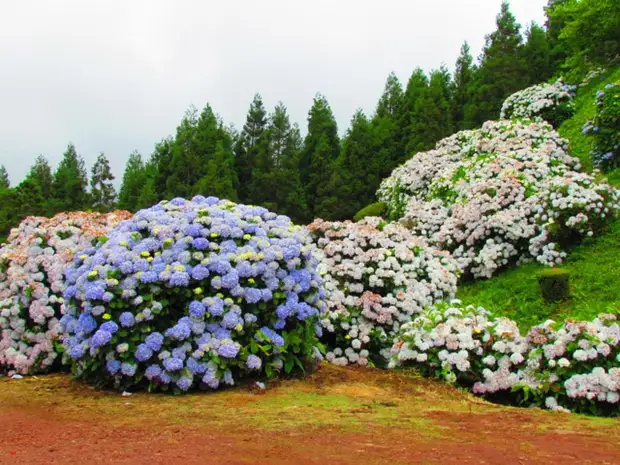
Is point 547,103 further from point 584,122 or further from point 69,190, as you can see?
point 69,190

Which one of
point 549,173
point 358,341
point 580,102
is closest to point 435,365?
point 358,341

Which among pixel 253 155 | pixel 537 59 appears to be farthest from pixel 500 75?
pixel 253 155

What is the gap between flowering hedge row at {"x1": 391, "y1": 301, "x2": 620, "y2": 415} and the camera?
4.79m

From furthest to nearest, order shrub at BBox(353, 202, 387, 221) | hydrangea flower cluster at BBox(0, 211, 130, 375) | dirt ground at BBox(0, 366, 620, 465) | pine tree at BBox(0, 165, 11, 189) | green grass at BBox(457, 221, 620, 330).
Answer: pine tree at BBox(0, 165, 11, 189)
shrub at BBox(353, 202, 387, 221)
green grass at BBox(457, 221, 620, 330)
hydrangea flower cluster at BBox(0, 211, 130, 375)
dirt ground at BBox(0, 366, 620, 465)

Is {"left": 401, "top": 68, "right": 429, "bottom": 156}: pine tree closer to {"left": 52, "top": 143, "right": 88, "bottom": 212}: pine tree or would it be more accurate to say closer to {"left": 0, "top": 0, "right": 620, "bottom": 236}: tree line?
{"left": 0, "top": 0, "right": 620, "bottom": 236}: tree line

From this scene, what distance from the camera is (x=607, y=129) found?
39.4 feet

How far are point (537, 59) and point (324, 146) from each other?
10.2 meters

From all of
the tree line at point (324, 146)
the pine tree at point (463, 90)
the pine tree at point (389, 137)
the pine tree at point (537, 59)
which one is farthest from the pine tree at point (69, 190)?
the pine tree at point (537, 59)

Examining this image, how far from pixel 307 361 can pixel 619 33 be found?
16.8 metres

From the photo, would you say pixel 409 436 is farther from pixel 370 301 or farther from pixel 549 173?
pixel 549 173

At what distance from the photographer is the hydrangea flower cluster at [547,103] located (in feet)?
60.6

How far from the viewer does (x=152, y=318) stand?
459 cm

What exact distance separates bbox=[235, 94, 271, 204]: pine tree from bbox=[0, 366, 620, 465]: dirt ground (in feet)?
78.0

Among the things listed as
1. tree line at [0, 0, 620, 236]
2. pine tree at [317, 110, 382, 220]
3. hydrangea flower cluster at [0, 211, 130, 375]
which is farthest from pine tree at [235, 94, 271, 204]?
hydrangea flower cluster at [0, 211, 130, 375]
